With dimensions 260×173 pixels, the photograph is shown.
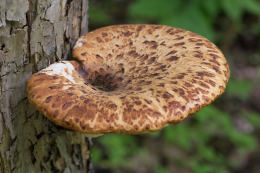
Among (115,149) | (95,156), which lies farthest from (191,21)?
(95,156)

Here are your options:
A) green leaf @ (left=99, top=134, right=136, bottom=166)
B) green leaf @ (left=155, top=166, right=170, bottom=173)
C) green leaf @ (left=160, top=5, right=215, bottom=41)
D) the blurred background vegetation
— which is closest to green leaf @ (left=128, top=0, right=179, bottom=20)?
the blurred background vegetation

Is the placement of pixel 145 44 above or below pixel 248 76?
above

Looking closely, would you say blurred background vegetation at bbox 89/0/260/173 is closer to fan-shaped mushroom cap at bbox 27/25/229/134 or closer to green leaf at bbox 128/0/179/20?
green leaf at bbox 128/0/179/20

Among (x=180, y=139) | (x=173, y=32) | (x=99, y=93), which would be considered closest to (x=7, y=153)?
(x=99, y=93)

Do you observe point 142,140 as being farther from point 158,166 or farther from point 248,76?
point 248,76

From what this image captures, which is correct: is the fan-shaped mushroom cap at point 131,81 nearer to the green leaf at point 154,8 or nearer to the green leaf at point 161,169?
the green leaf at point 154,8

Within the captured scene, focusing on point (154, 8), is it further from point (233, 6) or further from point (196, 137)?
point (196, 137)
